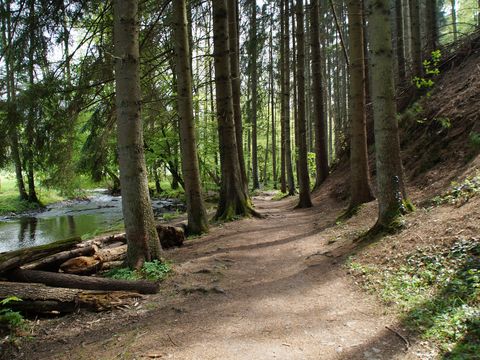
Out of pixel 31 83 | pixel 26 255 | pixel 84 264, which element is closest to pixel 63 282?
pixel 26 255

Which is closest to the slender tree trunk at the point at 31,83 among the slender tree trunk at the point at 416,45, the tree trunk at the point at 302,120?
the tree trunk at the point at 302,120

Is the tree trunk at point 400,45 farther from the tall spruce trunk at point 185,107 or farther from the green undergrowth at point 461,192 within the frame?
the tall spruce trunk at point 185,107

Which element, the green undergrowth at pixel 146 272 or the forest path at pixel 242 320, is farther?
the green undergrowth at pixel 146 272

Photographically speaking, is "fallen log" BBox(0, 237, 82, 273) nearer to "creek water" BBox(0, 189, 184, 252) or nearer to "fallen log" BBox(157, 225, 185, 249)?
"fallen log" BBox(157, 225, 185, 249)

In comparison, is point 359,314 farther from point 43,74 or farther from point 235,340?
point 43,74

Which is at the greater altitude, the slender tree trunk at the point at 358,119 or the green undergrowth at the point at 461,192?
the slender tree trunk at the point at 358,119

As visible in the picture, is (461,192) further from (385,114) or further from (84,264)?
(84,264)

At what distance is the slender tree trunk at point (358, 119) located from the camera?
8047 mm

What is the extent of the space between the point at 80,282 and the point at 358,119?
644 centimetres

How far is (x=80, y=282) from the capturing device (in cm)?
483

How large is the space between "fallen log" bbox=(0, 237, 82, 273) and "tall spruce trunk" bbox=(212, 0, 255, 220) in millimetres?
5143

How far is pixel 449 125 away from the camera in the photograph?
8.23 metres

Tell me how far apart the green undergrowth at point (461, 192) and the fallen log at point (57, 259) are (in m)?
5.66

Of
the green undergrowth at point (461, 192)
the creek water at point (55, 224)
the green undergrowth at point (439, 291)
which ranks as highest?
the green undergrowth at point (461, 192)
